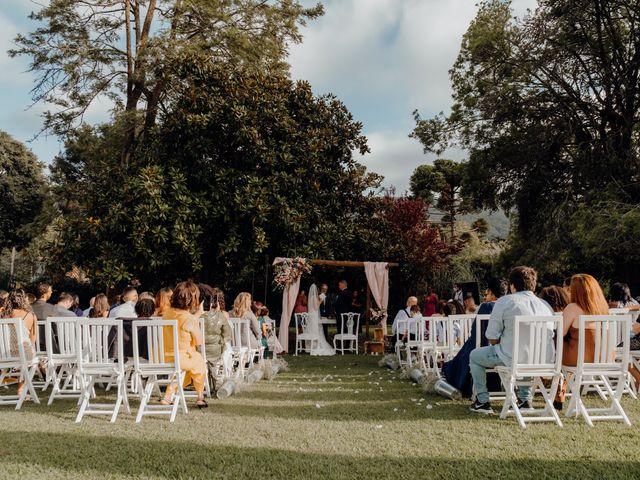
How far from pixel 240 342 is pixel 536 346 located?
4.82m

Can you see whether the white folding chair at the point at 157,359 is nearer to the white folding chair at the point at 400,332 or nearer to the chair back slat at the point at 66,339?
the chair back slat at the point at 66,339

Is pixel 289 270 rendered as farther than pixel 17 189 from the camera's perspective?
No

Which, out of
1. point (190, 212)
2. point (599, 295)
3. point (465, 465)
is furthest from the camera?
point (190, 212)

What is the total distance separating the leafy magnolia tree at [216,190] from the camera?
15.0m

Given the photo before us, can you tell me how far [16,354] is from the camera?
7121 millimetres

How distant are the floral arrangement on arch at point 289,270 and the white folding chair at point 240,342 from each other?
5.58 metres

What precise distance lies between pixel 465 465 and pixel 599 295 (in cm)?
286

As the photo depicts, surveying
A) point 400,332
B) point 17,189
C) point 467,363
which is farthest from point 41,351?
point 17,189

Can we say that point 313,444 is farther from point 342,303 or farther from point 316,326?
point 342,303

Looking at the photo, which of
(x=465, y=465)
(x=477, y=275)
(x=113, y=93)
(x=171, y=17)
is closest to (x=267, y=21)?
(x=171, y=17)

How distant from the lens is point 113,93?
20000mm

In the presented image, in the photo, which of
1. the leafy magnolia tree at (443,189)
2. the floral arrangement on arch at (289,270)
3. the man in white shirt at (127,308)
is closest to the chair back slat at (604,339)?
the man in white shirt at (127,308)

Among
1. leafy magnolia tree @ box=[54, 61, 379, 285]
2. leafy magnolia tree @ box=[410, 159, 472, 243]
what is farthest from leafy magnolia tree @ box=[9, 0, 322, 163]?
leafy magnolia tree @ box=[410, 159, 472, 243]

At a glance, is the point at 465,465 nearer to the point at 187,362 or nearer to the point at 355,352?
the point at 187,362
